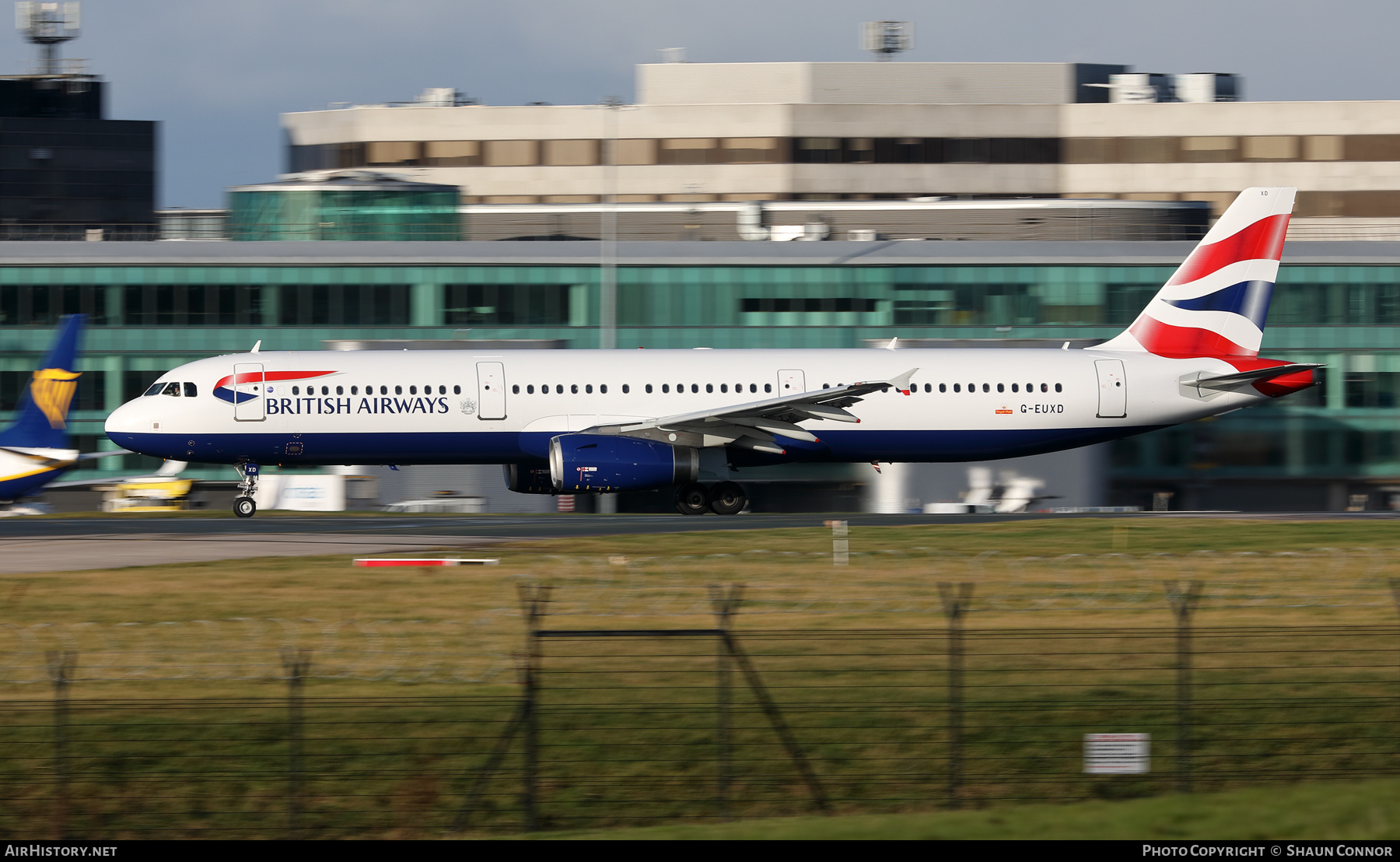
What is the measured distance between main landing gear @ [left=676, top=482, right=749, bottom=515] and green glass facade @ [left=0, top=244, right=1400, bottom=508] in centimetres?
1873

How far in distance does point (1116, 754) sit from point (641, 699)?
4673 mm

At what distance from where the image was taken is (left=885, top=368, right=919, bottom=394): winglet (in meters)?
34.7

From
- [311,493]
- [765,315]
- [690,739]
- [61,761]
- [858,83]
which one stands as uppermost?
[858,83]

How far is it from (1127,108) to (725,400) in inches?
2223

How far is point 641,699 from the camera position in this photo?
1534cm

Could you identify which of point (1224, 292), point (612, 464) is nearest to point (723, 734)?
point (612, 464)

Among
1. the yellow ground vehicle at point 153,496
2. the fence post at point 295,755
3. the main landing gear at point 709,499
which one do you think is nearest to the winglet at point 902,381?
the main landing gear at point 709,499

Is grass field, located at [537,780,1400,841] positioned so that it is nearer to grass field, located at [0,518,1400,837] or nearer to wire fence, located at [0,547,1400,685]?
grass field, located at [0,518,1400,837]

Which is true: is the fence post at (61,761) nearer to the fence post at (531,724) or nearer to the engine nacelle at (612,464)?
the fence post at (531,724)

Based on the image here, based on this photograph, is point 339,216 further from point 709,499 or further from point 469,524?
point 469,524

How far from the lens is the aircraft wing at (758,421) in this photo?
35344 millimetres

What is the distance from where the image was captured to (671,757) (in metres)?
14.3

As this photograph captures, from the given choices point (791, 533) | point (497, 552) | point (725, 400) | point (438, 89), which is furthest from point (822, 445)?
point (438, 89)

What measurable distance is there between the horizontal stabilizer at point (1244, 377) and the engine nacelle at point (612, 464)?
1294 centimetres
